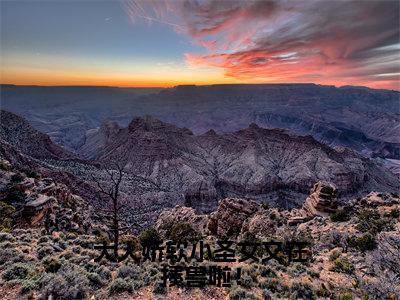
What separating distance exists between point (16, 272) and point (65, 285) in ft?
10.6

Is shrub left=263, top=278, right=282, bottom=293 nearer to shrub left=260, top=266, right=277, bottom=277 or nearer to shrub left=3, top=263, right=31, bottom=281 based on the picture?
shrub left=260, top=266, right=277, bottom=277

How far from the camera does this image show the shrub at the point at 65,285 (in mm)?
12203

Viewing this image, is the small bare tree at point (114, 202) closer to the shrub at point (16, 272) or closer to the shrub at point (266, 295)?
the shrub at point (16, 272)

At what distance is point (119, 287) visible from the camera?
13.6m

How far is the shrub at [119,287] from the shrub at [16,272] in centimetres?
401

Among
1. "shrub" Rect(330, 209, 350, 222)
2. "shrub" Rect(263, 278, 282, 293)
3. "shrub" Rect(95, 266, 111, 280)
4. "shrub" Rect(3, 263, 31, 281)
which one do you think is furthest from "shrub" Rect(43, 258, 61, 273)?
"shrub" Rect(330, 209, 350, 222)

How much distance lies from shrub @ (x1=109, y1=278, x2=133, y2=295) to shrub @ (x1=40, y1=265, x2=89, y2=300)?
1086 mm

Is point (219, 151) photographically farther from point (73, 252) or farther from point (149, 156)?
point (73, 252)

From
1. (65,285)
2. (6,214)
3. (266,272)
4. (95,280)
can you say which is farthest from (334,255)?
(6,214)

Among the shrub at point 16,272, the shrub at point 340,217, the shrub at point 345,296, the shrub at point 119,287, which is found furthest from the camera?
the shrub at point 340,217

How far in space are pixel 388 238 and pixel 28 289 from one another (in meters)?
17.3

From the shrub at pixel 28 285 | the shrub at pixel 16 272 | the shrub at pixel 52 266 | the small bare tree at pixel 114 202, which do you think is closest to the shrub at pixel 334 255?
the small bare tree at pixel 114 202

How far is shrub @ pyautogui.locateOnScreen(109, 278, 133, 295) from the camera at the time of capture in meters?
13.5

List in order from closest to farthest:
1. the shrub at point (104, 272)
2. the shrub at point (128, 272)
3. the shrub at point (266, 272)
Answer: the shrub at point (104, 272) → the shrub at point (128, 272) → the shrub at point (266, 272)
